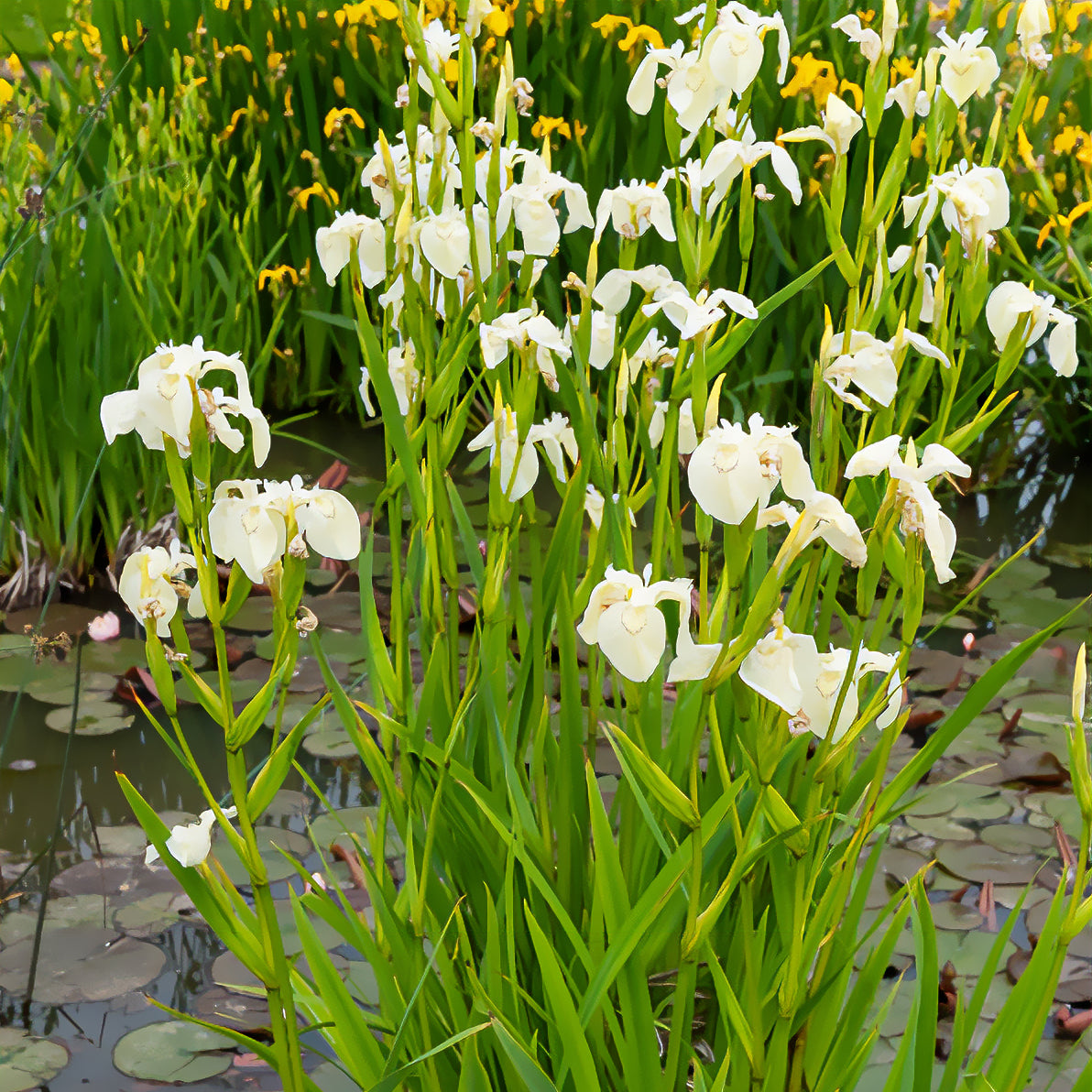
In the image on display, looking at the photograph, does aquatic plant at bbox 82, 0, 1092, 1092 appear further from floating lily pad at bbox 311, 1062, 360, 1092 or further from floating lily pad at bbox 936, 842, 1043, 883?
floating lily pad at bbox 936, 842, 1043, 883

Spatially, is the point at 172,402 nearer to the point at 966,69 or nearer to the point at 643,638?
the point at 643,638

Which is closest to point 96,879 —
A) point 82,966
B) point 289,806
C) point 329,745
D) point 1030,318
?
point 82,966

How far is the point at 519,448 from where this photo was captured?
0.98 metres

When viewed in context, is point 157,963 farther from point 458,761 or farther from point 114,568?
point 114,568

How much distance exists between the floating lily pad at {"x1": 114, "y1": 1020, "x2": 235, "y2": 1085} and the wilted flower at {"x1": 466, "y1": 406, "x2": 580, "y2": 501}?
31.1 inches

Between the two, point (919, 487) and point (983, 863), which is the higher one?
point (919, 487)

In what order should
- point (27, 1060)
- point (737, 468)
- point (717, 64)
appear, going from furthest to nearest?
point (27, 1060) < point (717, 64) < point (737, 468)

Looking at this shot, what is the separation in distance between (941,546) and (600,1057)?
54 centimetres

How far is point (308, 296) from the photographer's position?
3262 millimetres

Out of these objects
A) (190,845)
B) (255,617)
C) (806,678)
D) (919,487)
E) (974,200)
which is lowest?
(255,617)

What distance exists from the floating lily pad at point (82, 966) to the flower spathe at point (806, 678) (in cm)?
103

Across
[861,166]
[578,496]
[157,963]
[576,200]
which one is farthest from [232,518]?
[861,166]

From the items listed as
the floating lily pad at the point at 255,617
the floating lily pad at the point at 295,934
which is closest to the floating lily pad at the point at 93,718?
the floating lily pad at the point at 255,617

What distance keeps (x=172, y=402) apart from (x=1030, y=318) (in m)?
0.66
